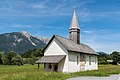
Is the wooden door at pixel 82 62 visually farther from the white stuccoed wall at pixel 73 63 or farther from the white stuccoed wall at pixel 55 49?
the white stuccoed wall at pixel 55 49

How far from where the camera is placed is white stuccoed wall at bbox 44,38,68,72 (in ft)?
113

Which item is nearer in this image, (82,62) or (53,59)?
(53,59)

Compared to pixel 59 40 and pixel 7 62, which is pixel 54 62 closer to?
pixel 59 40

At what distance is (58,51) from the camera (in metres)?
35.1

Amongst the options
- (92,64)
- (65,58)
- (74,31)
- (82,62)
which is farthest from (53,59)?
Result: (92,64)

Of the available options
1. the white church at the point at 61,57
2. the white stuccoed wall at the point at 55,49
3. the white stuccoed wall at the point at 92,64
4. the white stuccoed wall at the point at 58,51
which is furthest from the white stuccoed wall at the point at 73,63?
the white stuccoed wall at the point at 92,64

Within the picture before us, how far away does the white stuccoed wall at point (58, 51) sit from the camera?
1356 inches

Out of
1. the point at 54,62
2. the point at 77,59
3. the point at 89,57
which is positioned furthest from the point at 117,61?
the point at 54,62

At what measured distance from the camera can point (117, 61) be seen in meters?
98.5

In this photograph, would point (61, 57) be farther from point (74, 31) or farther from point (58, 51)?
point (74, 31)

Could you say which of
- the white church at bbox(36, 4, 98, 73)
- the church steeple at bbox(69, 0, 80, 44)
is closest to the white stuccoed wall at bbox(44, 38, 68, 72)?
the white church at bbox(36, 4, 98, 73)

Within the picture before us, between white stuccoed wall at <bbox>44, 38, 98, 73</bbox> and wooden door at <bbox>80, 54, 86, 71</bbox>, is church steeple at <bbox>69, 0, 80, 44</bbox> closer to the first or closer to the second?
wooden door at <bbox>80, 54, 86, 71</bbox>

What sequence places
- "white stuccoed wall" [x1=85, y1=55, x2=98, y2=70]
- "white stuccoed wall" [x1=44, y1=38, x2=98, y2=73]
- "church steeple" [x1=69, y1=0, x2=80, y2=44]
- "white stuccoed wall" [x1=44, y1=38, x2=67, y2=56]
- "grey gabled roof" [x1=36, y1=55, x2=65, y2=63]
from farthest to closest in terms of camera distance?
1. "white stuccoed wall" [x1=85, y1=55, x2=98, y2=70]
2. "church steeple" [x1=69, y1=0, x2=80, y2=44]
3. "white stuccoed wall" [x1=44, y1=38, x2=67, y2=56]
4. "white stuccoed wall" [x1=44, y1=38, x2=98, y2=73]
5. "grey gabled roof" [x1=36, y1=55, x2=65, y2=63]

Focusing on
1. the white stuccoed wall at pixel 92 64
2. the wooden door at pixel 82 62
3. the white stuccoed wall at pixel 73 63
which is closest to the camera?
the white stuccoed wall at pixel 73 63
